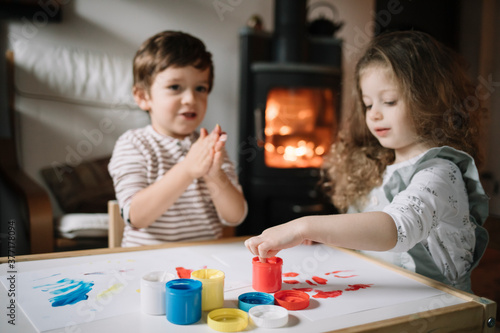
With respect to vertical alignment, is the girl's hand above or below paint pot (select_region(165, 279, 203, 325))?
above

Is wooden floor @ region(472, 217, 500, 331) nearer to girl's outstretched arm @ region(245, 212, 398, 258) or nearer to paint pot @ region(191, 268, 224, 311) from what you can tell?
girl's outstretched arm @ region(245, 212, 398, 258)

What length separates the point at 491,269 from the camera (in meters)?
0.99

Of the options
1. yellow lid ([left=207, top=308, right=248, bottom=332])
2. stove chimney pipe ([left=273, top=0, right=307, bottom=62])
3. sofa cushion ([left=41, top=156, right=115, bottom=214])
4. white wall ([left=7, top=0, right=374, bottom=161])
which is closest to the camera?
yellow lid ([left=207, top=308, right=248, bottom=332])

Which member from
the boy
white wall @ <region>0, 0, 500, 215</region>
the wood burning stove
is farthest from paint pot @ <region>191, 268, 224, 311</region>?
the wood burning stove

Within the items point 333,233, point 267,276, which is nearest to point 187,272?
point 267,276

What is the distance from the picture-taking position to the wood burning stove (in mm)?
2359

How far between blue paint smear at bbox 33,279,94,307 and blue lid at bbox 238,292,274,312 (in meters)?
0.23

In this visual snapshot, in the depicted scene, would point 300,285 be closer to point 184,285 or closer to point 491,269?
point 184,285

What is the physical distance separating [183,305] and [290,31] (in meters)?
2.14

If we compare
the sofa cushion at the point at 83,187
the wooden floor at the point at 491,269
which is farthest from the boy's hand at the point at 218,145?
the sofa cushion at the point at 83,187

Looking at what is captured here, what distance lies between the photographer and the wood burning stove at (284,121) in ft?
7.74

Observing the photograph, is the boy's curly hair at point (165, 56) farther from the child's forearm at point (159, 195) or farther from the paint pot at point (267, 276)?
the paint pot at point (267, 276)

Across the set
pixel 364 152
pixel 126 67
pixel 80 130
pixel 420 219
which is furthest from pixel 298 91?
pixel 420 219

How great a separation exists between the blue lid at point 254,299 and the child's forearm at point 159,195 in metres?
0.39
